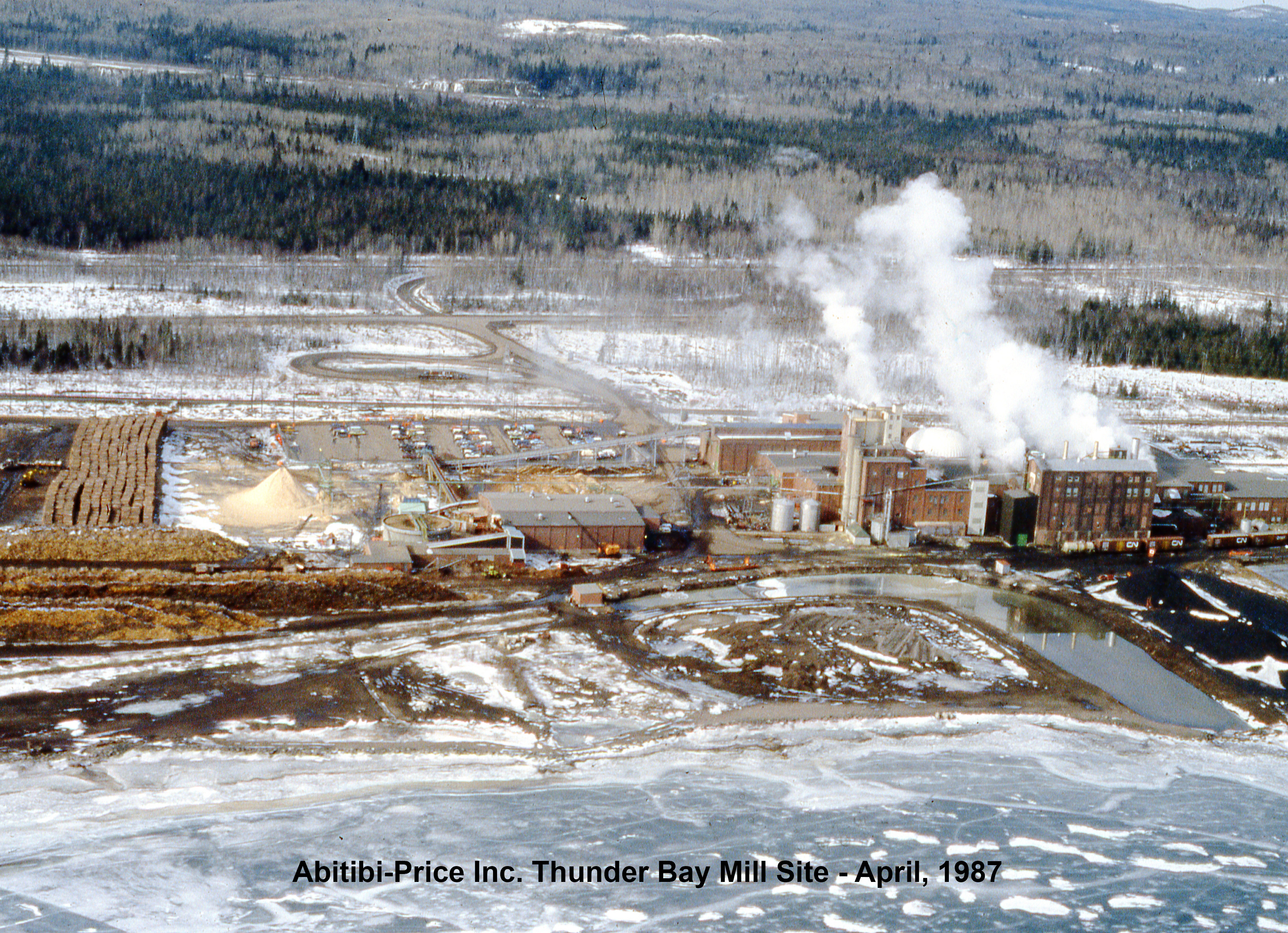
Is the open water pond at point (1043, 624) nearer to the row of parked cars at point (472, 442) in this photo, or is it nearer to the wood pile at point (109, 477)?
the row of parked cars at point (472, 442)

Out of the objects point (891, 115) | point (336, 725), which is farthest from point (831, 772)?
point (891, 115)

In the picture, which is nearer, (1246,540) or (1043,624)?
(1043,624)

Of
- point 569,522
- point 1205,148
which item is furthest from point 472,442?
point 1205,148

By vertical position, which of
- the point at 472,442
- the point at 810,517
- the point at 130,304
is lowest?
the point at 810,517

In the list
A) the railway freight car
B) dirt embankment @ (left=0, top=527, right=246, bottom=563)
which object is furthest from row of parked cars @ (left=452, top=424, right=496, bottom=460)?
the railway freight car

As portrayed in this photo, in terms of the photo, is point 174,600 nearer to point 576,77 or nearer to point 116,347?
point 116,347
